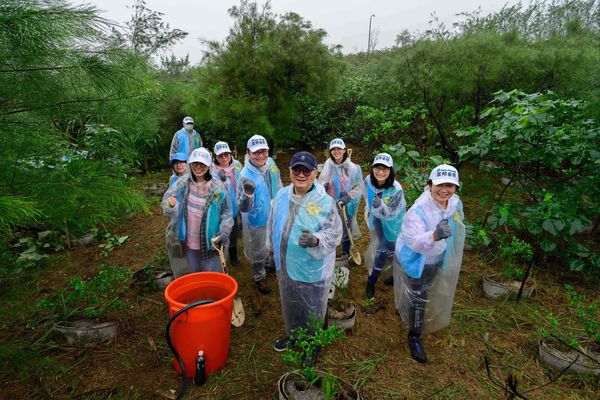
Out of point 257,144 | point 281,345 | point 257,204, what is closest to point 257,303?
point 281,345

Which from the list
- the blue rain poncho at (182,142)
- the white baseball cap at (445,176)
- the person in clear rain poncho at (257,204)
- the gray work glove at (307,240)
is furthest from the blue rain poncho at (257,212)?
the blue rain poncho at (182,142)

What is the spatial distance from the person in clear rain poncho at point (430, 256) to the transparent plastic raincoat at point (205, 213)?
1576 mm

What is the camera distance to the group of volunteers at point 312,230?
238 centimetres

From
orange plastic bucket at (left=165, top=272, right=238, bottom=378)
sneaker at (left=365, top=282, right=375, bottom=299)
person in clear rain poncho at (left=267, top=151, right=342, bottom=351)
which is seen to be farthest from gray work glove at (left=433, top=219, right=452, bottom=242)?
orange plastic bucket at (left=165, top=272, right=238, bottom=378)

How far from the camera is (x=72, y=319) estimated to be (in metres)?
2.85

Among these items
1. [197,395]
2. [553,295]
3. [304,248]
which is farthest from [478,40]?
[197,395]

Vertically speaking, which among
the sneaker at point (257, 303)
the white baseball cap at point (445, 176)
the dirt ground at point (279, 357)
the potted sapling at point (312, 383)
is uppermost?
the white baseball cap at point (445, 176)

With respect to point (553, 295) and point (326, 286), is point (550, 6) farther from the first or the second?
point (326, 286)

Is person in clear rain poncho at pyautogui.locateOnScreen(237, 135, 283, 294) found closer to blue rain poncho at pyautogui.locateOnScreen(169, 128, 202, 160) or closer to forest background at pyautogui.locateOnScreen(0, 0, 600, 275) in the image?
forest background at pyautogui.locateOnScreen(0, 0, 600, 275)

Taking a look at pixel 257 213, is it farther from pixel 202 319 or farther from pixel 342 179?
pixel 202 319

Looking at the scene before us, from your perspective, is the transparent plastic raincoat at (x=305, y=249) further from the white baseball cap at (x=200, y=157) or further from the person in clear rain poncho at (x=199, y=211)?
the white baseball cap at (x=200, y=157)

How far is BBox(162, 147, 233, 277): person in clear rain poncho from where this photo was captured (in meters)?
2.86

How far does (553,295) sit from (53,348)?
195 inches

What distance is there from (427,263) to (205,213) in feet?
6.37
